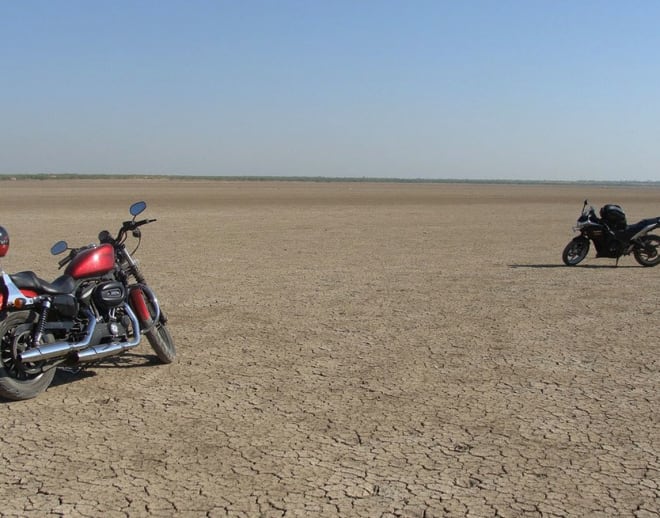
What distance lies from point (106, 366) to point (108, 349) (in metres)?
0.67

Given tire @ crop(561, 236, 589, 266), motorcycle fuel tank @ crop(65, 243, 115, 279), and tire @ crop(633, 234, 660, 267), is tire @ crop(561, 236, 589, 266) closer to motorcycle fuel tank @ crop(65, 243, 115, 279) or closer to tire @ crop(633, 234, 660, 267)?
tire @ crop(633, 234, 660, 267)

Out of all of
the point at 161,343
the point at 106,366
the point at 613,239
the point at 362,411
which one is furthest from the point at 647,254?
the point at 106,366

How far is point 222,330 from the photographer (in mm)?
7707

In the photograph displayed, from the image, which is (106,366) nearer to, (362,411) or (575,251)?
(362,411)

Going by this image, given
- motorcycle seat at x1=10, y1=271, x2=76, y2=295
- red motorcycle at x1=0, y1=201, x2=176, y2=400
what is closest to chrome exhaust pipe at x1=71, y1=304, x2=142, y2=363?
red motorcycle at x1=0, y1=201, x2=176, y2=400

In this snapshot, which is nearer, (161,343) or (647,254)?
(161,343)

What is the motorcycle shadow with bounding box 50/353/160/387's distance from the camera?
594cm

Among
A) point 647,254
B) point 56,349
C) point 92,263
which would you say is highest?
point 92,263

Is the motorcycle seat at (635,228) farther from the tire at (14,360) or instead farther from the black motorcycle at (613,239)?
the tire at (14,360)

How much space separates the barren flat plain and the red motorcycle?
260 mm

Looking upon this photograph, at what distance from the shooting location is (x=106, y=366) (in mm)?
6301

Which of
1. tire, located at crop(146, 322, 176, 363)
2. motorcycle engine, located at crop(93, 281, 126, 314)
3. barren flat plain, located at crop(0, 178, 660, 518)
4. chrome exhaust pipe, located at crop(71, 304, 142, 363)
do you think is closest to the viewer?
barren flat plain, located at crop(0, 178, 660, 518)

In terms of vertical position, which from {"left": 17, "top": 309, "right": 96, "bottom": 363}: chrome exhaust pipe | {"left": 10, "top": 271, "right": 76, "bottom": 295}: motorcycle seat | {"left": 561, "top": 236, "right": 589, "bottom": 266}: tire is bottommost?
{"left": 17, "top": 309, "right": 96, "bottom": 363}: chrome exhaust pipe

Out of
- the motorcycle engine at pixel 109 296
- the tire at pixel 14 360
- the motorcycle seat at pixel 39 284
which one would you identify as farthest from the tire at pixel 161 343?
the tire at pixel 14 360
